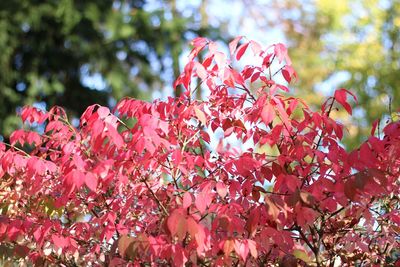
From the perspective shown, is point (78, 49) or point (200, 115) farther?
point (78, 49)

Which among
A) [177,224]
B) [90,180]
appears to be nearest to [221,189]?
[177,224]

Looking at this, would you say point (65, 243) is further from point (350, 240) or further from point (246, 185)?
point (350, 240)

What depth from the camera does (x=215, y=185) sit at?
7.02ft

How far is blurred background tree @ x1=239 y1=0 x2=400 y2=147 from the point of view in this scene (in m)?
11.0

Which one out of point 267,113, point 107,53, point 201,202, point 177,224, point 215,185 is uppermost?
point 107,53

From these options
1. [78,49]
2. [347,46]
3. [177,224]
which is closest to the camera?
[177,224]

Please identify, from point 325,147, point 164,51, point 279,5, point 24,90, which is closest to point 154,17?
point 164,51

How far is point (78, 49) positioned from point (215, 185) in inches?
310

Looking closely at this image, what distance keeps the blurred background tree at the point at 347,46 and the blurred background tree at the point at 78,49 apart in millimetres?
3142

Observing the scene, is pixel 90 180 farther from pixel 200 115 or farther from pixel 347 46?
pixel 347 46

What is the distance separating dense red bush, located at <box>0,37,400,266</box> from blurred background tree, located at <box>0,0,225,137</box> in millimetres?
6928

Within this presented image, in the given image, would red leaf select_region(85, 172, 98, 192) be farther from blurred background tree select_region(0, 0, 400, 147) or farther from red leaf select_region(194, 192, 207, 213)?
blurred background tree select_region(0, 0, 400, 147)

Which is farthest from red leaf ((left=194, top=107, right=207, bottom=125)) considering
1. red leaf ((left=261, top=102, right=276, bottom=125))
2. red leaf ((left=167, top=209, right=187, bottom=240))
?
red leaf ((left=167, top=209, right=187, bottom=240))

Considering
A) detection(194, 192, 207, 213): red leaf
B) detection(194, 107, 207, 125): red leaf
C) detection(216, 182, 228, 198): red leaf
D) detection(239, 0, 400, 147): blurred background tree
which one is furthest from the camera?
detection(239, 0, 400, 147): blurred background tree
